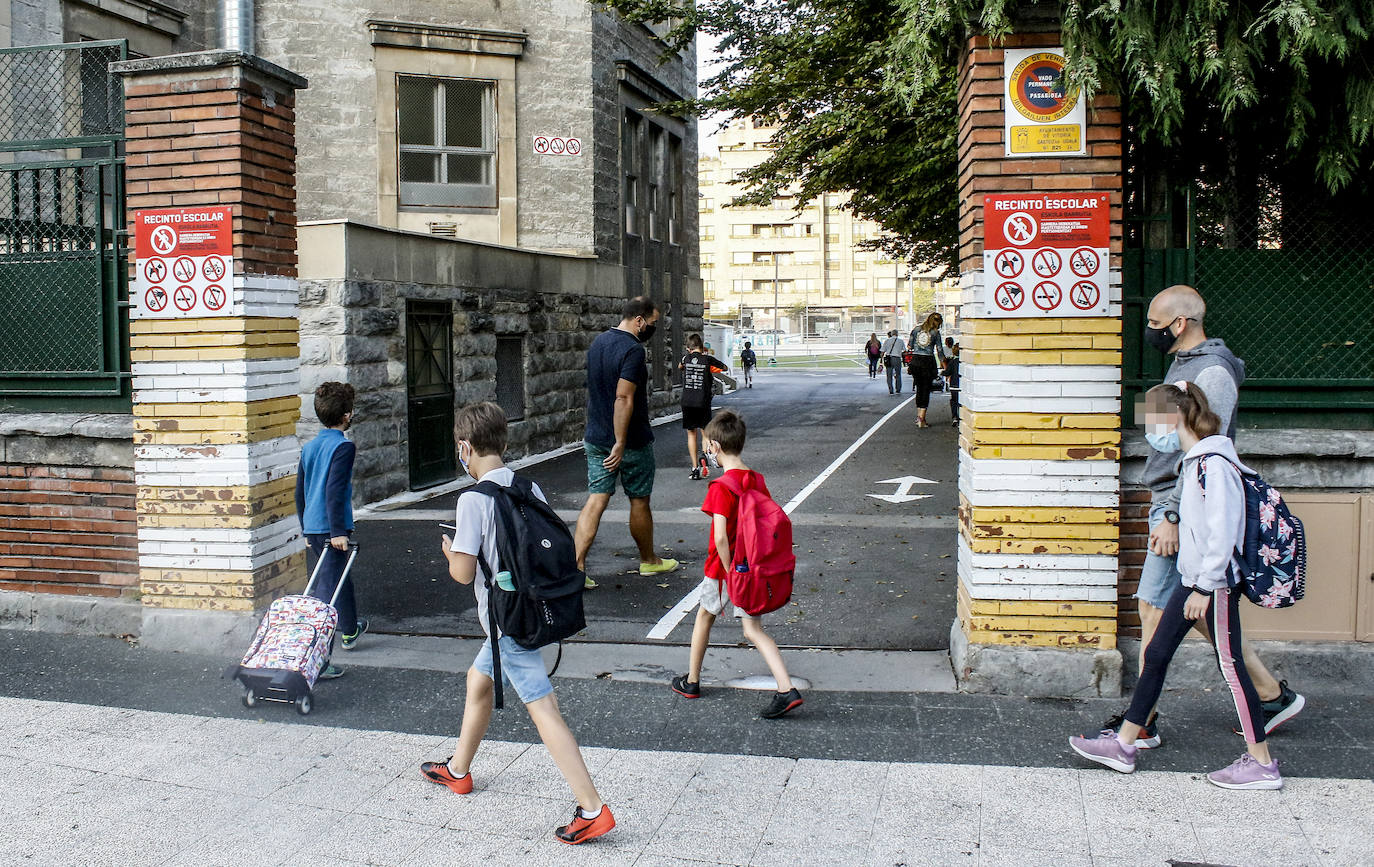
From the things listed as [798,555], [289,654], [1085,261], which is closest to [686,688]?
[289,654]

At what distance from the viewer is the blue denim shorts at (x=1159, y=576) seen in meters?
5.13

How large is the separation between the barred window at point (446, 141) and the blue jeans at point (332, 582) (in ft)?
34.8

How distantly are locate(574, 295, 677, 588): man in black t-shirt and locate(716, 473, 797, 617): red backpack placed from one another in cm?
260

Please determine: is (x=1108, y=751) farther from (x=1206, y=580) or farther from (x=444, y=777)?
(x=444, y=777)

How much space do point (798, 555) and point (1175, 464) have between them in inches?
175

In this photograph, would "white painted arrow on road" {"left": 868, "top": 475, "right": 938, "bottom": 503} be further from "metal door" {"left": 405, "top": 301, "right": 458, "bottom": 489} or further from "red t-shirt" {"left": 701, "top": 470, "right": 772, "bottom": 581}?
"red t-shirt" {"left": 701, "top": 470, "right": 772, "bottom": 581}

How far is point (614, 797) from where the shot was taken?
Answer: 4793mm

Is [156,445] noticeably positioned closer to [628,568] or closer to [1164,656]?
[628,568]

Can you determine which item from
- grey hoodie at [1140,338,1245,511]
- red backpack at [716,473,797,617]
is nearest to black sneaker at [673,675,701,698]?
red backpack at [716,473,797,617]

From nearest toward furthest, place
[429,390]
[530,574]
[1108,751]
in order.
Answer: [530,574] → [1108,751] → [429,390]

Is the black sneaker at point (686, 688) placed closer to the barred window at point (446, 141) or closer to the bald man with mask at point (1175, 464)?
the bald man with mask at point (1175, 464)

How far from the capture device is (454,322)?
14.1 m

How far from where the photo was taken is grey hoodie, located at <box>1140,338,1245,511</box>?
5117 mm

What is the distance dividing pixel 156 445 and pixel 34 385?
1.23 m
